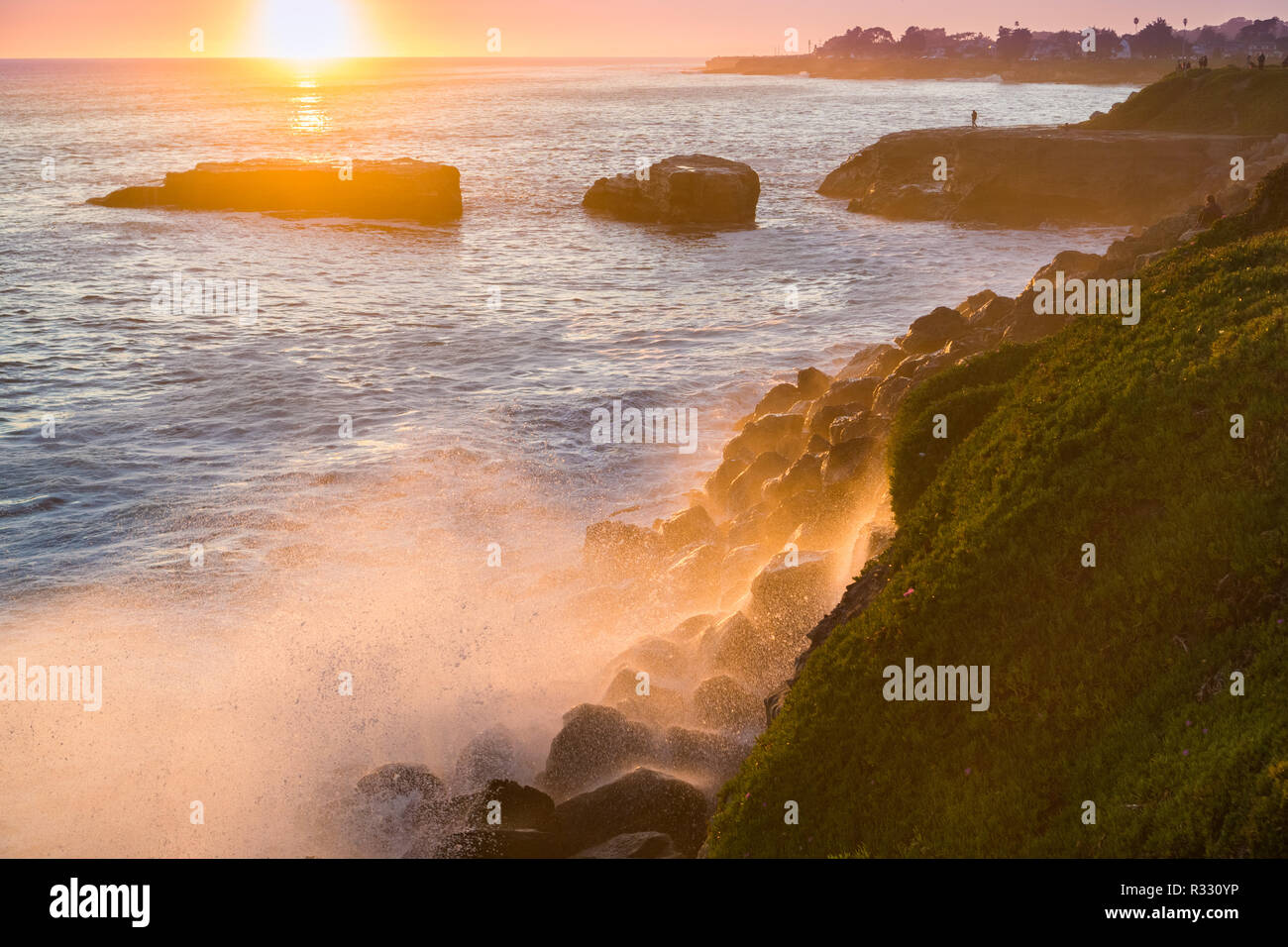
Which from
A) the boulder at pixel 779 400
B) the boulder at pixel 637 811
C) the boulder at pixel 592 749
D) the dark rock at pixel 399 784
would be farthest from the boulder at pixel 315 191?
the boulder at pixel 637 811

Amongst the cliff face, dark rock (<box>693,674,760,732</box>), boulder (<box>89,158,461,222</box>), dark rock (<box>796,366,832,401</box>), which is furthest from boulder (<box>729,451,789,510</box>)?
boulder (<box>89,158,461,222</box>)

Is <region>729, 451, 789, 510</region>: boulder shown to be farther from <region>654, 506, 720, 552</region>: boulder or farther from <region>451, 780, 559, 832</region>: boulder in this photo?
<region>451, 780, 559, 832</region>: boulder

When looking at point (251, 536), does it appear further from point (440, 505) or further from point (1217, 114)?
point (1217, 114)

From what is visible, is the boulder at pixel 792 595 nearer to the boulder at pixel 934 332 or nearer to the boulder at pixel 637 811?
the boulder at pixel 637 811

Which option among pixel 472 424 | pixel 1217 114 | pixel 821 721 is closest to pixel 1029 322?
pixel 821 721

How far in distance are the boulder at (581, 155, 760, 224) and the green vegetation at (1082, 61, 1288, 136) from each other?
97.4 ft

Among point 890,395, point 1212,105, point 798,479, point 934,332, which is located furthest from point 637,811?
point 1212,105

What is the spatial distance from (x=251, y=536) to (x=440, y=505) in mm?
4792

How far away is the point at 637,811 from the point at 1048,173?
72840 mm

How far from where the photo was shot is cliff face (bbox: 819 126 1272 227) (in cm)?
6906

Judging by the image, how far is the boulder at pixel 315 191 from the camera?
7894 centimetres

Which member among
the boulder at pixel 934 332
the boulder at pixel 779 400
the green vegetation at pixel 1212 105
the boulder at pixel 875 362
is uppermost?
the green vegetation at pixel 1212 105

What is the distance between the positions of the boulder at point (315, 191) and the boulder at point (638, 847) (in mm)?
70976

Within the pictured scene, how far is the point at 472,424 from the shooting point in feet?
109
